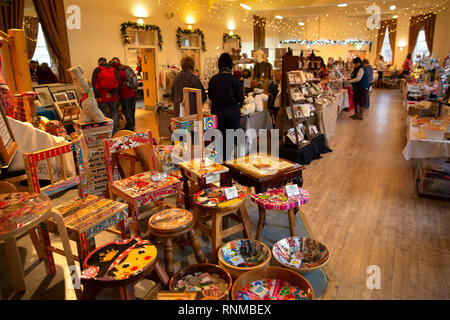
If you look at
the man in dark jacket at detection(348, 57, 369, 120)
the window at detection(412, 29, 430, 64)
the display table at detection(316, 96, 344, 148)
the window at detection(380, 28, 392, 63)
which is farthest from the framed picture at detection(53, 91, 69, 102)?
the window at detection(380, 28, 392, 63)

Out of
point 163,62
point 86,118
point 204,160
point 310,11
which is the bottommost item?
point 204,160

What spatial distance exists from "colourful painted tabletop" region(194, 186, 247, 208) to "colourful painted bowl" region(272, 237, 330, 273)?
434 millimetres

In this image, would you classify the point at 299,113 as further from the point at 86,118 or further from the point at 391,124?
the point at 391,124

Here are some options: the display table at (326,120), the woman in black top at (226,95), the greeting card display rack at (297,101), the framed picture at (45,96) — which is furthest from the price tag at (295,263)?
the framed picture at (45,96)

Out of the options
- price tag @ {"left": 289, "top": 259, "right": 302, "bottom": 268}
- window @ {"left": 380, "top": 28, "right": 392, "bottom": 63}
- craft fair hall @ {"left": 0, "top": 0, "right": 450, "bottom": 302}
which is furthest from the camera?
window @ {"left": 380, "top": 28, "right": 392, "bottom": 63}

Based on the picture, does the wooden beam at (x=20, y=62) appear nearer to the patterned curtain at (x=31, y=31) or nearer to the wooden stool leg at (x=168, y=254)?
the wooden stool leg at (x=168, y=254)

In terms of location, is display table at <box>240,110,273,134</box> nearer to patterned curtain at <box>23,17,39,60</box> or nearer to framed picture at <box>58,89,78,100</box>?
framed picture at <box>58,89,78,100</box>

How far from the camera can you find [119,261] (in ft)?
5.47

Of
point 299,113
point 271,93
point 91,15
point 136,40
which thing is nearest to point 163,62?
point 136,40

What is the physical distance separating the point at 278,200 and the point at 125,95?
14.7ft

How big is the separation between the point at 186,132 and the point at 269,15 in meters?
13.4

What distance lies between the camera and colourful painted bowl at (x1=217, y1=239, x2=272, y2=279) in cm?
203

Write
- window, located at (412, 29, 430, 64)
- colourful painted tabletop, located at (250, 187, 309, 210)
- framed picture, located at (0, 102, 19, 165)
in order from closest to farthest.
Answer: framed picture, located at (0, 102, 19, 165) < colourful painted tabletop, located at (250, 187, 309, 210) < window, located at (412, 29, 430, 64)

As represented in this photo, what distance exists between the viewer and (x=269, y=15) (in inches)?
565
